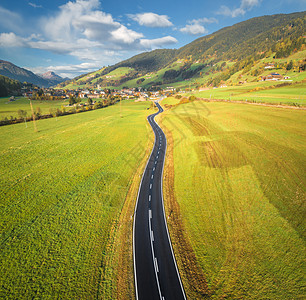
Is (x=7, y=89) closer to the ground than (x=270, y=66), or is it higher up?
higher up

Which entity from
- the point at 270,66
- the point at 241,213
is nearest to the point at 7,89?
the point at 241,213

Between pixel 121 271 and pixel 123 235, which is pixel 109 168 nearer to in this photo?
pixel 123 235

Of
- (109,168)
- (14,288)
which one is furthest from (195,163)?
(14,288)

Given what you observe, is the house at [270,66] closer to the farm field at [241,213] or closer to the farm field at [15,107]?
the farm field at [241,213]

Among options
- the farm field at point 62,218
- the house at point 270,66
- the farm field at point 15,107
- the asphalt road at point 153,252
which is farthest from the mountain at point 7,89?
the house at point 270,66

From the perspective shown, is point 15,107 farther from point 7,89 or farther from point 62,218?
point 62,218

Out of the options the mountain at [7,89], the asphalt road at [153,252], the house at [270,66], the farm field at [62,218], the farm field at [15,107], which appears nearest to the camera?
the asphalt road at [153,252]
